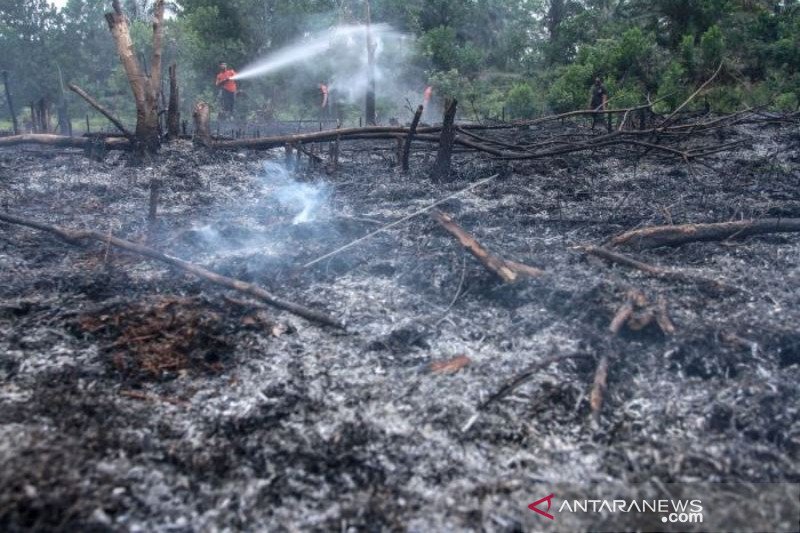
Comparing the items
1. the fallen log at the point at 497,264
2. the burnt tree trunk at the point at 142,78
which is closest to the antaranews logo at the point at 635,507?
the fallen log at the point at 497,264

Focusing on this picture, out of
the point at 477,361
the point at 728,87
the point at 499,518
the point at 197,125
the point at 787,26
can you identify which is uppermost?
the point at 787,26

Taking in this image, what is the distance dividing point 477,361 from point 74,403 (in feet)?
7.97

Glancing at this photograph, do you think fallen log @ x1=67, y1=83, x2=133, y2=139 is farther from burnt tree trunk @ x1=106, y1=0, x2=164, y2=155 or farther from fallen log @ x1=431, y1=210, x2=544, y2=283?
fallen log @ x1=431, y1=210, x2=544, y2=283

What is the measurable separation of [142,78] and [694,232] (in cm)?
797

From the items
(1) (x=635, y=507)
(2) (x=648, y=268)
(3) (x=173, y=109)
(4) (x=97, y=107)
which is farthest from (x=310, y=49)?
(1) (x=635, y=507)

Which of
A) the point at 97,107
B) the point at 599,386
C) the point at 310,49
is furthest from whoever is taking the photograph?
the point at 310,49

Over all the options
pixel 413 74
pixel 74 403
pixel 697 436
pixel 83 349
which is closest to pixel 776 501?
pixel 697 436

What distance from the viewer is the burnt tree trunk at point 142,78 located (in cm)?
862

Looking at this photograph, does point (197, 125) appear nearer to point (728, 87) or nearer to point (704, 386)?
point (704, 386)

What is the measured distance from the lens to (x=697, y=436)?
3.10 metres

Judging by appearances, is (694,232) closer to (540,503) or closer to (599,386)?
(599,386)

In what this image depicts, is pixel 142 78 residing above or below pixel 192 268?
above

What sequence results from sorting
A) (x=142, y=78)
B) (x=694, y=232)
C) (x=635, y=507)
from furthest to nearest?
(x=142, y=78) < (x=694, y=232) < (x=635, y=507)

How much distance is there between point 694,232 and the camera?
558 centimetres
